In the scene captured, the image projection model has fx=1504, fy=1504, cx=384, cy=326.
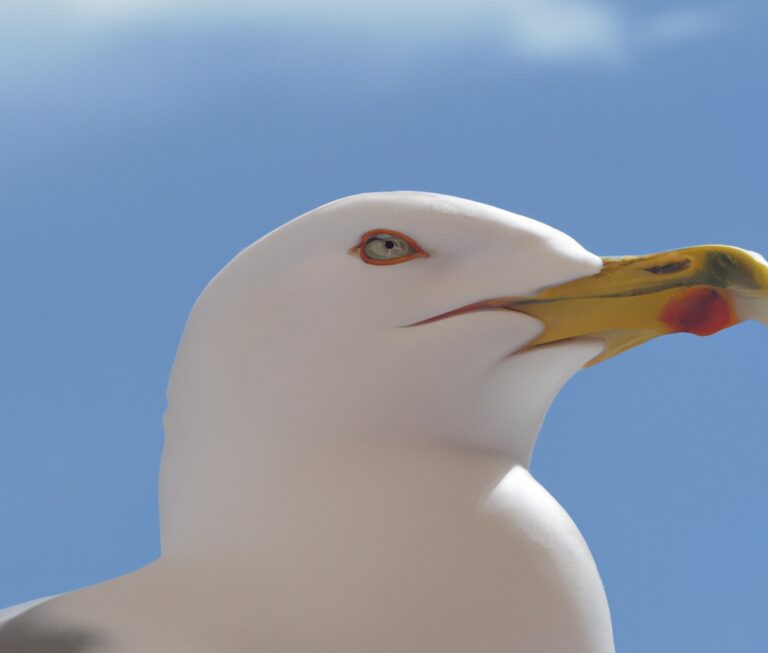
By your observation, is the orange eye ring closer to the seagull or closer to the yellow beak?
the seagull

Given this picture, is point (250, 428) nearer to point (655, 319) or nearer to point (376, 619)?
point (376, 619)

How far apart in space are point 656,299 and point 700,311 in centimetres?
6

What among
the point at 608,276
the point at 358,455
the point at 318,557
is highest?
the point at 608,276

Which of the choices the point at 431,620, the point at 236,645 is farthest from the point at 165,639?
the point at 431,620

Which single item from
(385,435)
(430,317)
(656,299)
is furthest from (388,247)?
(656,299)

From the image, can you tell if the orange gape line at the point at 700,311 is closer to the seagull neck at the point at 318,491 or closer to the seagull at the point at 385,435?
the seagull at the point at 385,435

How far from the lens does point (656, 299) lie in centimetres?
195

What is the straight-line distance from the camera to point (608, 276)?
77.7 inches

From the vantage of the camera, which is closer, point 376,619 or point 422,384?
point 376,619

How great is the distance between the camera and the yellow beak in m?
1.93

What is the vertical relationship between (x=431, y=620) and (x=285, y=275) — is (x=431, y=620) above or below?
below

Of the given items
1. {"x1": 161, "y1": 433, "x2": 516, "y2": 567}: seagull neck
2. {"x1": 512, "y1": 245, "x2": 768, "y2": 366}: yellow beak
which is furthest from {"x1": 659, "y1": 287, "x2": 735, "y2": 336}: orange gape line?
{"x1": 161, "y1": 433, "x2": 516, "y2": 567}: seagull neck

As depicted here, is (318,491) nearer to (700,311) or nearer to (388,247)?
(388,247)

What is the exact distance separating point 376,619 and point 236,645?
0.54 feet
